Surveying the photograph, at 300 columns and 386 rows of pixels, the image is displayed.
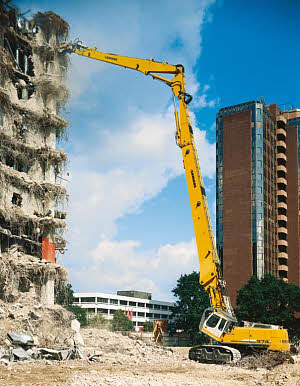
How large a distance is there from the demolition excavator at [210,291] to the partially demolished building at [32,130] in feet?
45.2

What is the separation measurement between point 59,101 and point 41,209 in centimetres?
1018

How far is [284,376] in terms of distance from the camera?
84.9ft

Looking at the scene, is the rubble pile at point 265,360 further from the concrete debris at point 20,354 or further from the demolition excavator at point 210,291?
the concrete debris at point 20,354

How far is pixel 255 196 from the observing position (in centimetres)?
8819

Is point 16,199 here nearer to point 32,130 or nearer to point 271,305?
point 32,130

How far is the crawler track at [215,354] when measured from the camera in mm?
30656

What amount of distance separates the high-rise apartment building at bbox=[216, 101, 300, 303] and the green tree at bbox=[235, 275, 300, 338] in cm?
1708

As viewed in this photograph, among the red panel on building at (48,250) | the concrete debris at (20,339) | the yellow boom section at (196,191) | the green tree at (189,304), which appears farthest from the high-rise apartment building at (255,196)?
the concrete debris at (20,339)

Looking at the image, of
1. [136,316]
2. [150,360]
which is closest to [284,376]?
[150,360]

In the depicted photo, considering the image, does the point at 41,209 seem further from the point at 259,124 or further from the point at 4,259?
the point at 259,124

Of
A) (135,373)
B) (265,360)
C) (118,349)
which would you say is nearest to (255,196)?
(118,349)

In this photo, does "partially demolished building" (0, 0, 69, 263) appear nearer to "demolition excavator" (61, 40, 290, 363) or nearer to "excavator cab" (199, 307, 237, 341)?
"demolition excavator" (61, 40, 290, 363)

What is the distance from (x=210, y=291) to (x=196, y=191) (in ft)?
21.6

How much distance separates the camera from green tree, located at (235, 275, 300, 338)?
213 ft
